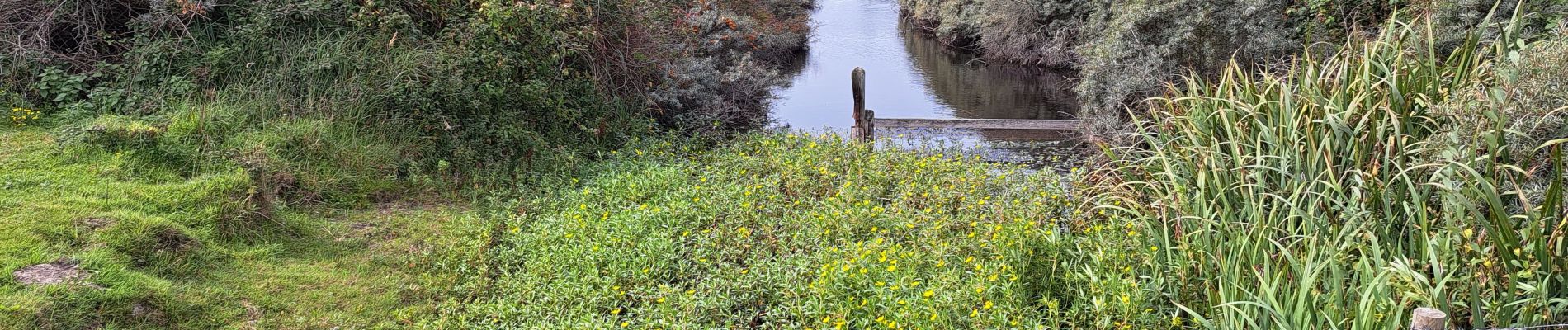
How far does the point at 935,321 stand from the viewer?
4094 mm

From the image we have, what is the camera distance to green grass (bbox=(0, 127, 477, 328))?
429 centimetres

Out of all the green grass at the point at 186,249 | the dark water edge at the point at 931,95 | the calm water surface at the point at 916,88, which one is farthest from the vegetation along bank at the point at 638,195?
the calm water surface at the point at 916,88

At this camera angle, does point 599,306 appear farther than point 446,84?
No

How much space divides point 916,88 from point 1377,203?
12138 millimetres

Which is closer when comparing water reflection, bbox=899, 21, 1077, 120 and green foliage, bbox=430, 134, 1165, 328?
green foliage, bbox=430, 134, 1165, 328

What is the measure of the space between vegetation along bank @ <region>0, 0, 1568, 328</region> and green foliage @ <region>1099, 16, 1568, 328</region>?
2 centimetres

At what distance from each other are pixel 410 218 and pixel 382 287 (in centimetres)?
120

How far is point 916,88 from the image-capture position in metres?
16.3

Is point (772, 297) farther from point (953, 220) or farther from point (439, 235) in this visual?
point (439, 235)

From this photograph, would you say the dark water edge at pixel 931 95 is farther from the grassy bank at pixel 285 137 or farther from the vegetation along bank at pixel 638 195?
the grassy bank at pixel 285 137

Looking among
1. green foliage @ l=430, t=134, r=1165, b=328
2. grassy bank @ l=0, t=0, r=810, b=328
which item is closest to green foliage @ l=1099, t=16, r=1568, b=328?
green foliage @ l=430, t=134, r=1165, b=328

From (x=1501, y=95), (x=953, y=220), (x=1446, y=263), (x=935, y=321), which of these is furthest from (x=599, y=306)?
(x=1501, y=95)

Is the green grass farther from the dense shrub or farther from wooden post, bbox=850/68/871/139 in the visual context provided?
the dense shrub

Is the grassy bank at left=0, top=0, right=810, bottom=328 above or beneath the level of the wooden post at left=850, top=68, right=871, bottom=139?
above
